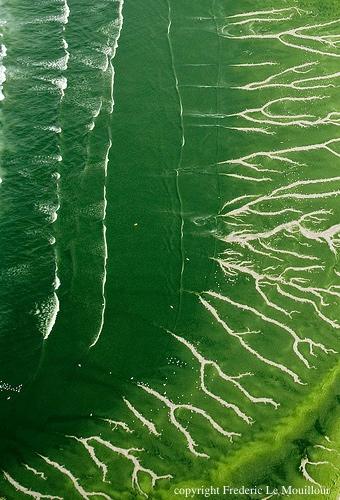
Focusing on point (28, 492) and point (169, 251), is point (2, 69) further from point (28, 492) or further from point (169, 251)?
point (28, 492)

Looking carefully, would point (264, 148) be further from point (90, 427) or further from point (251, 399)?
point (90, 427)

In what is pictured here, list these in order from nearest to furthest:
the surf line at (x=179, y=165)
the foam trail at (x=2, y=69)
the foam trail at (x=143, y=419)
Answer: the foam trail at (x=143, y=419)
the surf line at (x=179, y=165)
the foam trail at (x=2, y=69)

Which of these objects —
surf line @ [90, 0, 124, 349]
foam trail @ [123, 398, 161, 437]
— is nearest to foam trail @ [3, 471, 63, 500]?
foam trail @ [123, 398, 161, 437]

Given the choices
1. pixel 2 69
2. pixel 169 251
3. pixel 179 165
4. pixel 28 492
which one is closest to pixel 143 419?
pixel 28 492

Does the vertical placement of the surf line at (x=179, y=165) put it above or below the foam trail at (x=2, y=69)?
below

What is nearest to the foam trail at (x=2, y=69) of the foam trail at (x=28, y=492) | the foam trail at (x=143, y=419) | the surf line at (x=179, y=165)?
the surf line at (x=179, y=165)

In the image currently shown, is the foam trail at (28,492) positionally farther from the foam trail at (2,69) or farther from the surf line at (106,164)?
the foam trail at (2,69)

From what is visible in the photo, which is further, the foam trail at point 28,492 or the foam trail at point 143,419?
the foam trail at point 143,419

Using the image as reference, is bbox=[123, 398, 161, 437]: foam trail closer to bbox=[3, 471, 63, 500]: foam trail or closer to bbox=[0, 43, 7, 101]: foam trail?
bbox=[3, 471, 63, 500]: foam trail

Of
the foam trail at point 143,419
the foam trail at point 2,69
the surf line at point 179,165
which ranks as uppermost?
the foam trail at point 2,69
